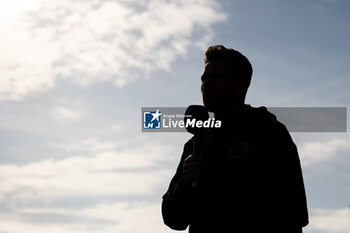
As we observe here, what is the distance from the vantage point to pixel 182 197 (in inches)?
192

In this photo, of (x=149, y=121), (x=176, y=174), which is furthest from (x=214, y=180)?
(x=149, y=121)

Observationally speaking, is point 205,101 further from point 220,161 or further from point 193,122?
point 220,161

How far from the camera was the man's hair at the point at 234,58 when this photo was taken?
525 cm

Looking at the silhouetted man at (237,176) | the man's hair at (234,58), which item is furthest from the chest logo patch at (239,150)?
Result: the man's hair at (234,58)

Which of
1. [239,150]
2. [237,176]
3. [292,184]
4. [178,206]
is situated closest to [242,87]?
[239,150]

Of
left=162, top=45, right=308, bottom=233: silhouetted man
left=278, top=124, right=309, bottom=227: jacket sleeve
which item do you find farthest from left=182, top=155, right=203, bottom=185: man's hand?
left=278, top=124, right=309, bottom=227: jacket sleeve

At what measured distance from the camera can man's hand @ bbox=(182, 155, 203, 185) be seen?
4.64 m

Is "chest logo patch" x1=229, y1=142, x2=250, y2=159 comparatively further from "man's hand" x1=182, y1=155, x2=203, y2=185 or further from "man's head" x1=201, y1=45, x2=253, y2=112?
"man's head" x1=201, y1=45, x2=253, y2=112

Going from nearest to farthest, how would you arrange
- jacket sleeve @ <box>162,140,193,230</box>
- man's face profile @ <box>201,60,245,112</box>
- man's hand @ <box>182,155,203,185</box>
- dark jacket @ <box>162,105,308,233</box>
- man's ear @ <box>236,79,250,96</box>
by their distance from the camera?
dark jacket @ <box>162,105,308,233</box> < man's hand @ <box>182,155,203,185</box> < jacket sleeve @ <box>162,140,193,230</box> < man's face profile @ <box>201,60,245,112</box> < man's ear @ <box>236,79,250,96</box>

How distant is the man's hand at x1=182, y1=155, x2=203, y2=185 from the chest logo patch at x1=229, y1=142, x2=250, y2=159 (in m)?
0.37

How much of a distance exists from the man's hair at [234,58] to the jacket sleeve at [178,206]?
59.2 inches

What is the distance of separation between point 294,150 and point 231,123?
2.53 feet

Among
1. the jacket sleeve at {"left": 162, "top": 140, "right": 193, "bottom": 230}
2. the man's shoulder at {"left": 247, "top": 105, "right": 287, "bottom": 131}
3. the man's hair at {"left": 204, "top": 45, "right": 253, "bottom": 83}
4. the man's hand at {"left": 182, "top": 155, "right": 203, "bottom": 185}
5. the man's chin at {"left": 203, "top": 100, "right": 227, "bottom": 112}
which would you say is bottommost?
the jacket sleeve at {"left": 162, "top": 140, "right": 193, "bottom": 230}

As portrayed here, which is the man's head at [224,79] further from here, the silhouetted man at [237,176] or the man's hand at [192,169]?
the man's hand at [192,169]
